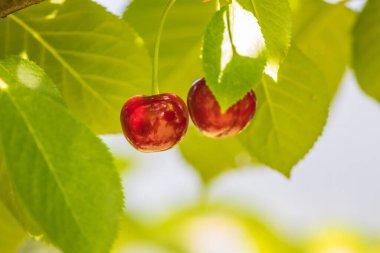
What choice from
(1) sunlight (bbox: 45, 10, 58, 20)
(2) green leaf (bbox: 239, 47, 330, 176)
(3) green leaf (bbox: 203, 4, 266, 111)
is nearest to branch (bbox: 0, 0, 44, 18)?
(3) green leaf (bbox: 203, 4, 266, 111)

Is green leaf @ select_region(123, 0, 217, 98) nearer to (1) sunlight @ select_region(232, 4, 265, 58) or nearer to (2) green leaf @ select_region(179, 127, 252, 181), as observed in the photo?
(2) green leaf @ select_region(179, 127, 252, 181)

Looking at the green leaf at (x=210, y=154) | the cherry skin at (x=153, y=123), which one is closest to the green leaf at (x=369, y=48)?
the green leaf at (x=210, y=154)

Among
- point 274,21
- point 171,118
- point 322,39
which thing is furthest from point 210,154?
point 274,21

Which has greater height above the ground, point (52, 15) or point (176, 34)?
point (52, 15)

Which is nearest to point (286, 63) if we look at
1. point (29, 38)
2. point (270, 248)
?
point (29, 38)

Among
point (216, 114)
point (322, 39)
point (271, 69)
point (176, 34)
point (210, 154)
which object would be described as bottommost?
point (210, 154)

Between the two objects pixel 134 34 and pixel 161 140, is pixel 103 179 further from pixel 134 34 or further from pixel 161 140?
pixel 134 34

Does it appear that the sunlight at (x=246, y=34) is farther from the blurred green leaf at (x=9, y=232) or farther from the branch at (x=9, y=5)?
the blurred green leaf at (x=9, y=232)

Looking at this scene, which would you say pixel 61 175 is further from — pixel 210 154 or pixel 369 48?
pixel 210 154
